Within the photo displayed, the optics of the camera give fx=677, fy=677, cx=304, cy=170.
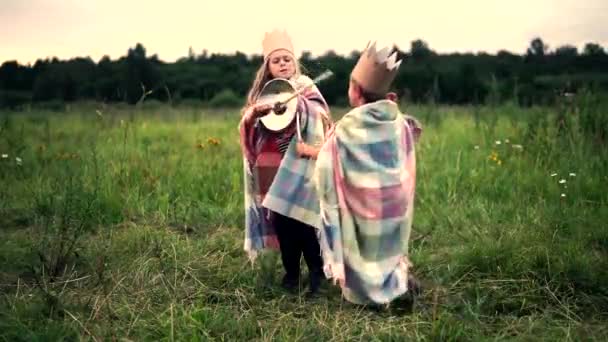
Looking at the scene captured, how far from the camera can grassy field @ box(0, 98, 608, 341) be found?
3.02 metres

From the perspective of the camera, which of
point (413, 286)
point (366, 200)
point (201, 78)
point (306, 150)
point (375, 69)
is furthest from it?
point (201, 78)

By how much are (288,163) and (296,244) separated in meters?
0.44

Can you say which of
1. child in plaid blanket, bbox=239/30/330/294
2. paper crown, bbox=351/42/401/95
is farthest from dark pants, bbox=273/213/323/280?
paper crown, bbox=351/42/401/95

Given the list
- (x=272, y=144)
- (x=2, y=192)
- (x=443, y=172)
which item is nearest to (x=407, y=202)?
(x=272, y=144)

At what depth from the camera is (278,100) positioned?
11.1 feet

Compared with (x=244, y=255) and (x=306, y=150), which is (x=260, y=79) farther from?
(x=244, y=255)

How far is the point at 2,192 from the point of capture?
542cm

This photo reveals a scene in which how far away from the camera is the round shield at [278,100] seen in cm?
337

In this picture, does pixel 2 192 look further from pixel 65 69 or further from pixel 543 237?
pixel 543 237

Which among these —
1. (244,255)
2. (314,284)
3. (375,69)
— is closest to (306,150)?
(375,69)

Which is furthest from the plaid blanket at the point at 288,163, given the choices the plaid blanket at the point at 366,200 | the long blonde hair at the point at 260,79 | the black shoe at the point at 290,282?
the black shoe at the point at 290,282

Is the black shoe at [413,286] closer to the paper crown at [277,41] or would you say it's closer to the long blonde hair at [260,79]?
the long blonde hair at [260,79]

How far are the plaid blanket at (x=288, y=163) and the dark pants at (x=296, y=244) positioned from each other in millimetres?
84

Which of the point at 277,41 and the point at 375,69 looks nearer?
the point at 375,69
